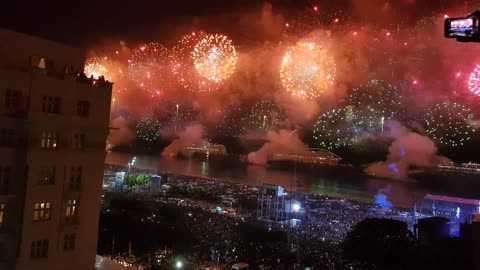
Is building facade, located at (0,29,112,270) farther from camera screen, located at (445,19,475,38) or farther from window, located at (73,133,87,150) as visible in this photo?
camera screen, located at (445,19,475,38)

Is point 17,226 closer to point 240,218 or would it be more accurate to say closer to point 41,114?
point 41,114

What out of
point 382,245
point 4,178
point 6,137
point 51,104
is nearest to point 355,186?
point 382,245

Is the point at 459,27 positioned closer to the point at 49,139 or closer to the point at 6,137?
the point at 49,139

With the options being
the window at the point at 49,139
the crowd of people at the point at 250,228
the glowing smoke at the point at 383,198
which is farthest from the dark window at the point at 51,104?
the glowing smoke at the point at 383,198

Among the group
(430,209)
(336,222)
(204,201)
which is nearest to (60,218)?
(336,222)

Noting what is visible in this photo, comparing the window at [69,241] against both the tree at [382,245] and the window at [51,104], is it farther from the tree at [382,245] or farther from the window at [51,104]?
the tree at [382,245]
